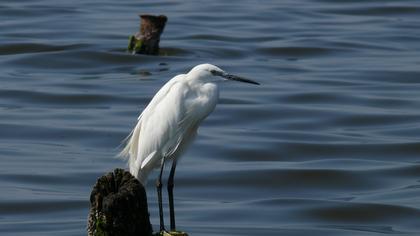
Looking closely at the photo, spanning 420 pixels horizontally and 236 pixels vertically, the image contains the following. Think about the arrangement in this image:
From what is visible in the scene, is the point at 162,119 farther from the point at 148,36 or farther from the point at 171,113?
the point at 148,36

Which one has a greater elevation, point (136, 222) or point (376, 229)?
point (136, 222)

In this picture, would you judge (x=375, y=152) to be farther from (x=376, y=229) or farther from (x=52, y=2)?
(x=52, y=2)

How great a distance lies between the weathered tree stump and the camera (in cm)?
663

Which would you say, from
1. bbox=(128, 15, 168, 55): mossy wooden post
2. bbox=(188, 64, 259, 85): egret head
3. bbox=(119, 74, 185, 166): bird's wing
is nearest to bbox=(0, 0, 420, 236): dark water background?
bbox=(128, 15, 168, 55): mossy wooden post

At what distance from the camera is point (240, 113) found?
1789cm

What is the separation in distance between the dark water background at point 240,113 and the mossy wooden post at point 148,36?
0.27 meters

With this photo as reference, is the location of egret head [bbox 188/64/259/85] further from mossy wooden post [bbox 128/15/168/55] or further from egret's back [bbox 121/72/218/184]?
mossy wooden post [bbox 128/15/168/55]

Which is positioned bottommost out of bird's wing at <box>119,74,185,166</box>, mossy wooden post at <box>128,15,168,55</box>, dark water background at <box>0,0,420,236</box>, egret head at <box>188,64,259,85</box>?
dark water background at <box>0,0,420,236</box>

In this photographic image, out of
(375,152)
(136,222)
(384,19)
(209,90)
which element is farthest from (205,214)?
(384,19)

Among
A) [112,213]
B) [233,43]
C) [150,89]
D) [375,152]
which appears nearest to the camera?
[112,213]

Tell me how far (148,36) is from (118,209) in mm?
13196

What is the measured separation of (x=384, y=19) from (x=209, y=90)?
1841 centimetres

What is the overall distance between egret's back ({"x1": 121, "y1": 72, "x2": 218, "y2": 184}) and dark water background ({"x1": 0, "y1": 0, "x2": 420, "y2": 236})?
1.99 m

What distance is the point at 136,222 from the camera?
668cm
